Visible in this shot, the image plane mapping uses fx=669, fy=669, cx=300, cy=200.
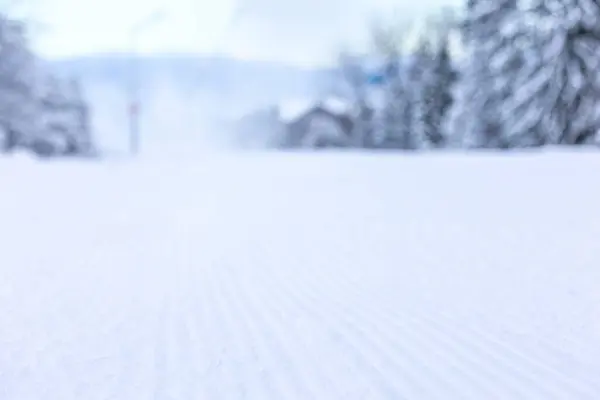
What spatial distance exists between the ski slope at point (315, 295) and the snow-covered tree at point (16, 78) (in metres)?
21.7

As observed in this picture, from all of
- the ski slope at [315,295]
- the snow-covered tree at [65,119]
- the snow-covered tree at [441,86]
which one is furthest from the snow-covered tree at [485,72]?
the snow-covered tree at [65,119]

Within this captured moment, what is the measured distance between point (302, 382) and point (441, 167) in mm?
14202

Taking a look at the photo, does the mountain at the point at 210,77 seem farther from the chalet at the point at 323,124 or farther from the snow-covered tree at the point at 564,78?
the snow-covered tree at the point at 564,78

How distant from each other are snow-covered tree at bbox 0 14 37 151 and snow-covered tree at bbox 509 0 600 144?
24007 millimetres

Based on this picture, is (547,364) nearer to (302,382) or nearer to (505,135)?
(302,382)

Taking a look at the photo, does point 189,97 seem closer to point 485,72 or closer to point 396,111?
point 396,111

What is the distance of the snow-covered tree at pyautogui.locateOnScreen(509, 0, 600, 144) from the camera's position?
23609mm

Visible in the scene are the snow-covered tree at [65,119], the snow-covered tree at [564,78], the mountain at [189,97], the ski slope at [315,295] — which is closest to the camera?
the ski slope at [315,295]

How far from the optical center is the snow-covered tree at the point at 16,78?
33156 mm

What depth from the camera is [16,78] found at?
33625mm

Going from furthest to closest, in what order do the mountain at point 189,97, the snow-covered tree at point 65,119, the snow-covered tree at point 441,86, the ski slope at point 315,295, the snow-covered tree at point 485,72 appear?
the mountain at point 189,97 → the snow-covered tree at point 65,119 → the snow-covered tree at point 441,86 → the snow-covered tree at point 485,72 → the ski slope at point 315,295

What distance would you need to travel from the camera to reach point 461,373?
414 cm

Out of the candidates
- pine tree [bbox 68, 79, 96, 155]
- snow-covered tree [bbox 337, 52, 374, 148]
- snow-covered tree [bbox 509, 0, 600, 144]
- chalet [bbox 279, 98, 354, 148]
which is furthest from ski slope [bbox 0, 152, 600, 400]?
chalet [bbox 279, 98, 354, 148]

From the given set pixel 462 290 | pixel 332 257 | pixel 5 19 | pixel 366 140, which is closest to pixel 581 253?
pixel 462 290
